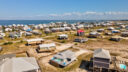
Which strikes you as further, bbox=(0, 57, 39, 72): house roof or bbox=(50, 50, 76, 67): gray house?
bbox=(50, 50, 76, 67): gray house

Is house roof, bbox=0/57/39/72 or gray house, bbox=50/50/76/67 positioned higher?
house roof, bbox=0/57/39/72

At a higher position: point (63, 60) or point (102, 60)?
point (102, 60)

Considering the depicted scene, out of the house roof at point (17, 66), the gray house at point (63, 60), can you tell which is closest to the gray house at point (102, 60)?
the gray house at point (63, 60)

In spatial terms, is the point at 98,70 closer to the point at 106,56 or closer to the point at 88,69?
the point at 88,69

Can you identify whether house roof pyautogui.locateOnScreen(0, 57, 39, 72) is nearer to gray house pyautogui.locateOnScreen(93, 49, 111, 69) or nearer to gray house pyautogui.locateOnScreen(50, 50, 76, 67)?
gray house pyautogui.locateOnScreen(50, 50, 76, 67)

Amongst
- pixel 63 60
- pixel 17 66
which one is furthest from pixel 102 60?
pixel 17 66

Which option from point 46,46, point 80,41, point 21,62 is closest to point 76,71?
point 21,62

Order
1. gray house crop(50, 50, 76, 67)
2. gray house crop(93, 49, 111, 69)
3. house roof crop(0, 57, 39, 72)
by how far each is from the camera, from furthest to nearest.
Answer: gray house crop(50, 50, 76, 67)
gray house crop(93, 49, 111, 69)
house roof crop(0, 57, 39, 72)

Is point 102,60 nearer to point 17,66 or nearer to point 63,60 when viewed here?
point 63,60

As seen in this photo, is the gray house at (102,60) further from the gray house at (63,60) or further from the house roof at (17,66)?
the house roof at (17,66)

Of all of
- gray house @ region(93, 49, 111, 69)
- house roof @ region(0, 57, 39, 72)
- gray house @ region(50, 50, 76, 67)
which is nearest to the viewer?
house roof @ region(0, 57, 39, 72)

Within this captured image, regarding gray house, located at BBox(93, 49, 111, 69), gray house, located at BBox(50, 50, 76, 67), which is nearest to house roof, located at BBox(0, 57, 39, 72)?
gray house, located at BBox(50, 50, 76, 67)
